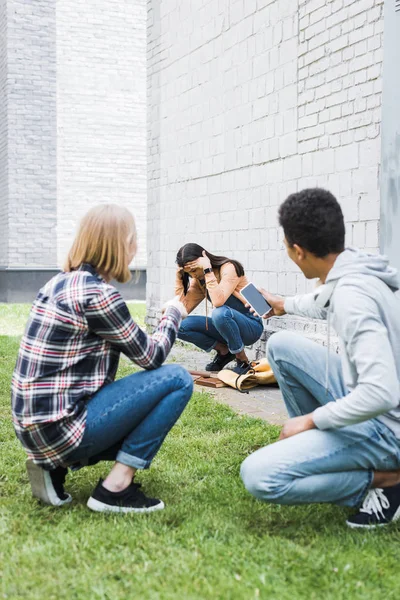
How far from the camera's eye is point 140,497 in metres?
3.12

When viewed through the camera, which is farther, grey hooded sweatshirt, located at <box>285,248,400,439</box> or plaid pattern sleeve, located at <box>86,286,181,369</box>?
plaid pattern sleeve, located at <box>86,286,181,369</box>

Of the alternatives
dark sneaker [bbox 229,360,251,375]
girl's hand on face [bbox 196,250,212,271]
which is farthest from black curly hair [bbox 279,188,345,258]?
dark sneaker [bbox 229,360,251,375]

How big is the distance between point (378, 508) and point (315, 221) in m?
1.18

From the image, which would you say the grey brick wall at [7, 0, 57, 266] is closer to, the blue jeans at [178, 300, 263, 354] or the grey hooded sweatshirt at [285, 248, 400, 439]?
the blue jeans at [178, 300, 263, 354]

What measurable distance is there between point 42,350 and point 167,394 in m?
0.57

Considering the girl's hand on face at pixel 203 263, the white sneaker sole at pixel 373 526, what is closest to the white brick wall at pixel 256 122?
the girl's hand on face at pixel 203 263

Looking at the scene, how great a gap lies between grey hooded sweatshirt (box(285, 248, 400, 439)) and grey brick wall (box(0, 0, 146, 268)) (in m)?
15.1

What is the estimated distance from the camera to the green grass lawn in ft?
7.82

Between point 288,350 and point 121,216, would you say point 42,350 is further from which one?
point 288,350

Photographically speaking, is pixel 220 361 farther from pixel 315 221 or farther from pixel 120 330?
pixel 315 221

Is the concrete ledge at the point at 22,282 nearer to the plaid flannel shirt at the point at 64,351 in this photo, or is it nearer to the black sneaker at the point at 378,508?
the plaid flannel shirt at the point at 64,351

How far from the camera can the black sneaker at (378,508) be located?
2.88 metres

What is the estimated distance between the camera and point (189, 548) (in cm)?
269

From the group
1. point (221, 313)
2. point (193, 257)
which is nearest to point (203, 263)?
point (193, 257)
